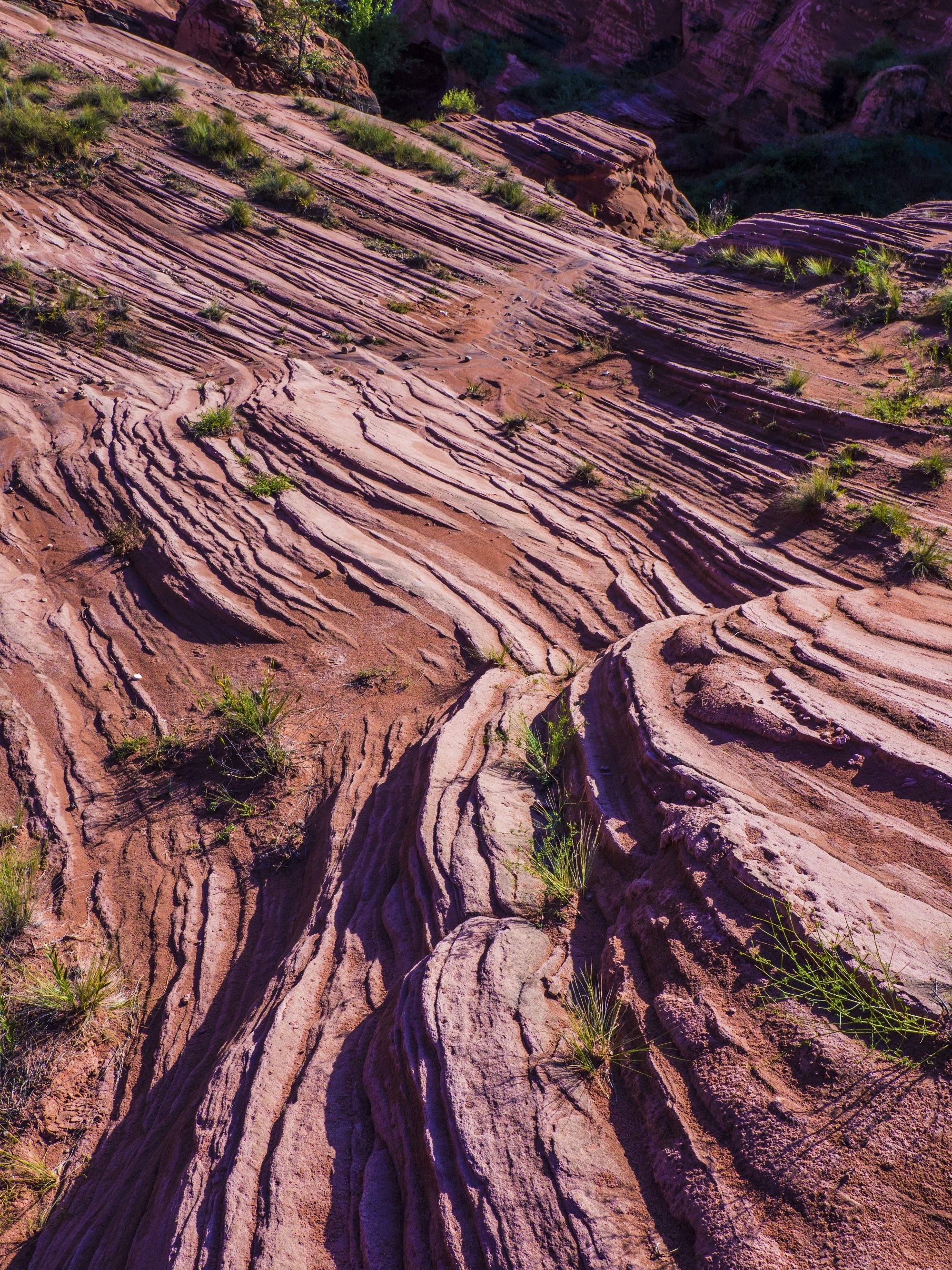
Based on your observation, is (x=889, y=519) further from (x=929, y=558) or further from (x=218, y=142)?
(x=218, y=142)

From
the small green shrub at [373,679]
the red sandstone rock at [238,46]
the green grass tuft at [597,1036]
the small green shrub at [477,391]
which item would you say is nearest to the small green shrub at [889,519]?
the small green shrub at [373,679]

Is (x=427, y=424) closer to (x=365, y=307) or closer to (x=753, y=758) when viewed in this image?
(x=365, y=307)

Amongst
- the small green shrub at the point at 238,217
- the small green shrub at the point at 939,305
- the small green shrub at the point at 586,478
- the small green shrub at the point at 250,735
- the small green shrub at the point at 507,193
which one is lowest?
the small green shrub at the point at 250,735

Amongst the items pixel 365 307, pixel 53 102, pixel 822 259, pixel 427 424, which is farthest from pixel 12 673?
pixel 53 102

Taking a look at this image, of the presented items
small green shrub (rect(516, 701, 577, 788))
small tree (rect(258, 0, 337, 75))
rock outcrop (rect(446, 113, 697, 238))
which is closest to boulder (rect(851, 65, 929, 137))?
rock outcrop (rect(446, 113, 697, 238))

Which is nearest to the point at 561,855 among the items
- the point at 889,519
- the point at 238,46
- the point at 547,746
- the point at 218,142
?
the point at 547,746

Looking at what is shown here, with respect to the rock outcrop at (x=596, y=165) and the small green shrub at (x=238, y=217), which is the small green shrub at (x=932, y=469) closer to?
the rock outcrop at (x=596, y=165)
